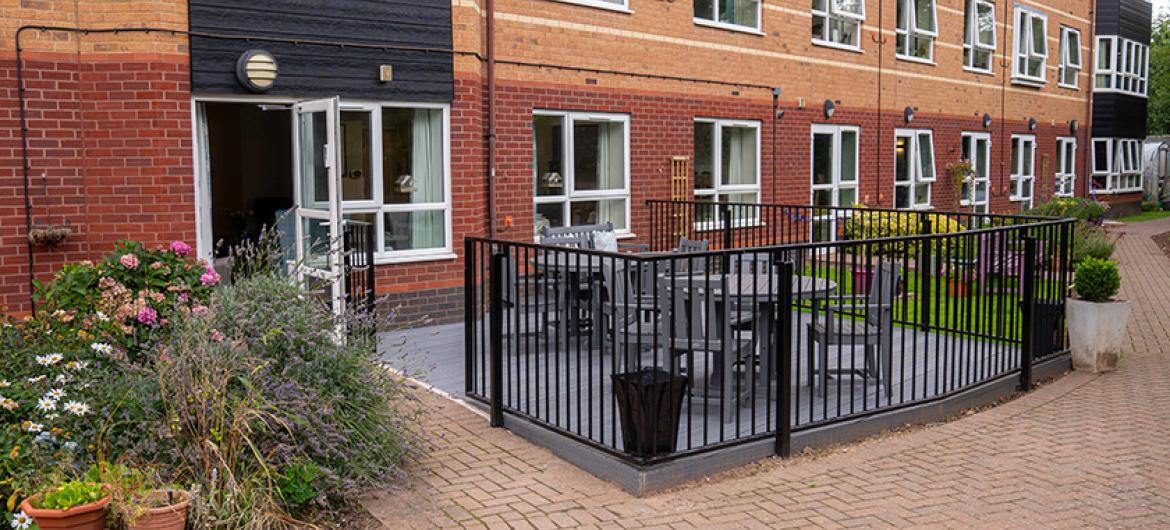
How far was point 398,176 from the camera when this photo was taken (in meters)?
10.1

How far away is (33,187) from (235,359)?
4.29m

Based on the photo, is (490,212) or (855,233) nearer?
(490,212)

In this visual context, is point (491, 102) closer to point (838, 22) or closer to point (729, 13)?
point (729, 13)

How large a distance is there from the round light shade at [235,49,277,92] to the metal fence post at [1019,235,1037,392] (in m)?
6.36

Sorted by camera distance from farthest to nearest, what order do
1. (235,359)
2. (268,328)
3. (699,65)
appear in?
(699,65) → (268,328) → (235,359)

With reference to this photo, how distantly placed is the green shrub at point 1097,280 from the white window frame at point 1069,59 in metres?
19.0

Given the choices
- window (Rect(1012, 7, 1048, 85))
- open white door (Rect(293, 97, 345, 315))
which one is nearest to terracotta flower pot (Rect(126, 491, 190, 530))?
open white door (Rect(293, 97, 345, 315))

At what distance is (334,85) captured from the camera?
9359 mm

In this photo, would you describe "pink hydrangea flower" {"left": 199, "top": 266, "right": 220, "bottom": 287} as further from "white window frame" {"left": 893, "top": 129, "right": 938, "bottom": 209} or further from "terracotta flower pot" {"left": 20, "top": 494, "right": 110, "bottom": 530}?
"white window frame" {"left": 893, "top": 129, "right": 938, "bottom": 209}

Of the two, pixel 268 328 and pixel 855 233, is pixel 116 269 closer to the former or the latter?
pixel 268 328

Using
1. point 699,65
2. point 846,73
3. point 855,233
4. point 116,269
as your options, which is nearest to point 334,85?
point 116,269

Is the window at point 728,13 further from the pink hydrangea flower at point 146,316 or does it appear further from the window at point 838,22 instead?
the pink hydrangea flower at point 146,316

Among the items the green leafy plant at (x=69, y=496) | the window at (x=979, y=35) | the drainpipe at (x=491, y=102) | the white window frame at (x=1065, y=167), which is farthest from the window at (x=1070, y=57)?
the green leafy plant at (x=69, y=496)

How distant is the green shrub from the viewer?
28.4 feet
